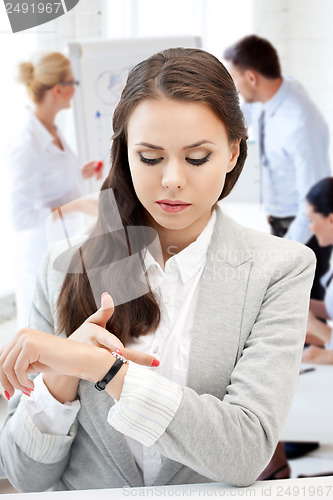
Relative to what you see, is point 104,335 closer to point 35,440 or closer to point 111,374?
point 111,374

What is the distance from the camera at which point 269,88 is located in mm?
1794

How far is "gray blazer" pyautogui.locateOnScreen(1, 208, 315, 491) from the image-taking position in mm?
572

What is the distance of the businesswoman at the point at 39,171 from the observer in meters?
Answer: 0.80

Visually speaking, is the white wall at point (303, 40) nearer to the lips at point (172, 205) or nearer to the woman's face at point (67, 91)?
the woman's face at point (67, 91)

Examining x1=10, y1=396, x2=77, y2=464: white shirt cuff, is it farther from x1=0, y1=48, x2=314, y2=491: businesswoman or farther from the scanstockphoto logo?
the scanstockphoto logo

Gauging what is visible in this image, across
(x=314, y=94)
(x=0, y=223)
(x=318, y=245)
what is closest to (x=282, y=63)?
(x=314, y=94)

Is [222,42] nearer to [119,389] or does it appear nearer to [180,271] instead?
[180,271]

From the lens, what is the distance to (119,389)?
542mm

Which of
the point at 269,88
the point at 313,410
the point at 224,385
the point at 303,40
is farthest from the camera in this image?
the point at 303,40

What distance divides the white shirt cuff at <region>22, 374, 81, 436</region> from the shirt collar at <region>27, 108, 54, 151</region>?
0.48 metres

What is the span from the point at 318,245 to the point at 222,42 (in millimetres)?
808

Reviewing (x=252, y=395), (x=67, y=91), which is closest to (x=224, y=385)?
(x=252, y=395)

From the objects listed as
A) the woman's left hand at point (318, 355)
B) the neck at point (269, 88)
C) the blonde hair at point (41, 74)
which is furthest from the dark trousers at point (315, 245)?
the blonde hair at point (41, 74)

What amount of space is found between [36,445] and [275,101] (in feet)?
4.42
